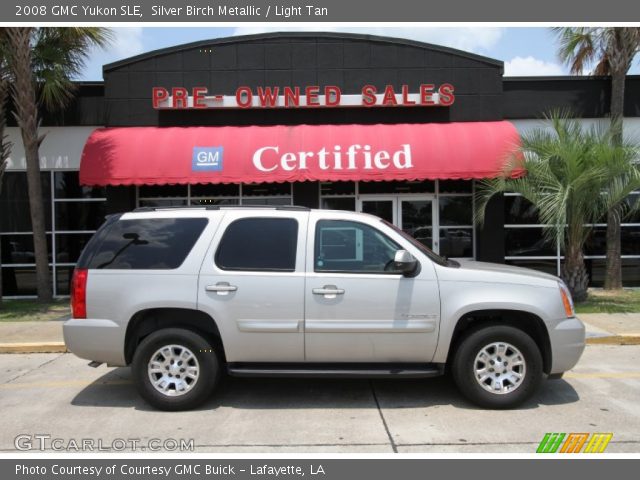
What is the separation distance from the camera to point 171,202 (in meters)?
13.5

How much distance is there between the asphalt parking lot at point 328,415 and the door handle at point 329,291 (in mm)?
1148

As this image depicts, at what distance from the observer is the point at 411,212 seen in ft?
43.1

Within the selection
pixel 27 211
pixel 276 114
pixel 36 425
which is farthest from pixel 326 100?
pixel 36 425

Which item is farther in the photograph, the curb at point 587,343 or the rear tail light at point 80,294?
the curb at point 587,343

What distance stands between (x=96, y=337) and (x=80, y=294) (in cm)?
45

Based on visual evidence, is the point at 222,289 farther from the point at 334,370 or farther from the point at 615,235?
the point at 615,235

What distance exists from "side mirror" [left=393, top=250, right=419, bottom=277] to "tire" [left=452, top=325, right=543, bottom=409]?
2.86 feet

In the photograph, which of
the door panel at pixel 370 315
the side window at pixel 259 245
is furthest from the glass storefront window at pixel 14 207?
the door panel at pixel 370 315

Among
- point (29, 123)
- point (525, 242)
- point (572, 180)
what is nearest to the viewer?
point (572, 180)

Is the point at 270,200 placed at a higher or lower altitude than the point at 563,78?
lower

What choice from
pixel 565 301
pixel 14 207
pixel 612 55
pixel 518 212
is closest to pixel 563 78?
pixel 612 55

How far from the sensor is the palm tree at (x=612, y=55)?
1250cm

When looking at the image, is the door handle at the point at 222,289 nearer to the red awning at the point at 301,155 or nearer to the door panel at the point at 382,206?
the red awning at the point at 301,155

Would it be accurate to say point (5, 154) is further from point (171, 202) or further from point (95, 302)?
point (95, 302)
